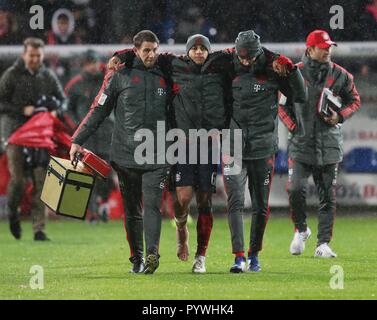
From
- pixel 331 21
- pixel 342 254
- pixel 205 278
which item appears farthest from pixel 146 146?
pixel 331 21

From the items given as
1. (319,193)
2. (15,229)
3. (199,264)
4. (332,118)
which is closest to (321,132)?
(332,118)

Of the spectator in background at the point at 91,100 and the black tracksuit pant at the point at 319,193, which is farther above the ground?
the spectator in background at the point at 91,100

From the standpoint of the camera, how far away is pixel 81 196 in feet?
40.0

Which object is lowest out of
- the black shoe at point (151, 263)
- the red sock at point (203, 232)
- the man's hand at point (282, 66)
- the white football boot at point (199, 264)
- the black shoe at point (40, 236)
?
the black shoe at point (151, 263)

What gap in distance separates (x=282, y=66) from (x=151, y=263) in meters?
2.14

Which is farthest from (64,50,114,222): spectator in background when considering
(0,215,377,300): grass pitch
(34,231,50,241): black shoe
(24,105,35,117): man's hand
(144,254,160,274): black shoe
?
(144,254,160,274): black shoe

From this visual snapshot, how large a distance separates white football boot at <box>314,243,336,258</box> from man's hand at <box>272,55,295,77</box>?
8.44ft

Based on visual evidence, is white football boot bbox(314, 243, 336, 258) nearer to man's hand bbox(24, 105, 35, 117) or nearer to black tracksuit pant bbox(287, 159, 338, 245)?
black tracksuit pant bbox(287, 159, 338, 245)

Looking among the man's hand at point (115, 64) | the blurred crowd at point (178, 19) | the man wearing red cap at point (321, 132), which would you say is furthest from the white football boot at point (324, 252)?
the blurred crowd at point (178, 19)

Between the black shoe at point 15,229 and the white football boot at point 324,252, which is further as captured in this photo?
the black shoe at point 15,229

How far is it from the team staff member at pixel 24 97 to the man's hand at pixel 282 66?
216 inches

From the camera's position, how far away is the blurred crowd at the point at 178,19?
20.9 metres

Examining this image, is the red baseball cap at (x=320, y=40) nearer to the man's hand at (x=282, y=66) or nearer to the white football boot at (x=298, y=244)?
the man's hand at (x=282, y=66)

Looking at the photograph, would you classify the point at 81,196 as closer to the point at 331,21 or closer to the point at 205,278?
the point at 205,278
